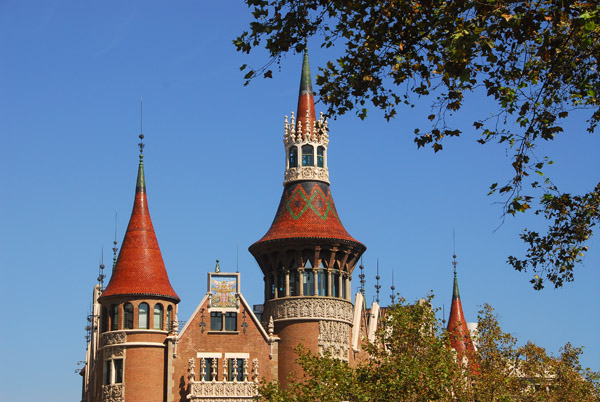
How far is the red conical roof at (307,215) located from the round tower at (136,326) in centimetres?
609

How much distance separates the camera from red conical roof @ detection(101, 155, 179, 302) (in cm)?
5641

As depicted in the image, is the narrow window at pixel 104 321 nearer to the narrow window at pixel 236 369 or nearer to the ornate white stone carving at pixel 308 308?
the narrow window at pixel 236 369

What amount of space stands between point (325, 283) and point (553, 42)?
38692 mm

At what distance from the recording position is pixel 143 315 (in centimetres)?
5666

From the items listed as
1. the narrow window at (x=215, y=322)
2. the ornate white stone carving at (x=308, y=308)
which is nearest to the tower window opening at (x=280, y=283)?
the ornate white stone carving at (x=308, y=308)

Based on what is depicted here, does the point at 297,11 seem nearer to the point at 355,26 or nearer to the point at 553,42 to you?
the point at 355,26

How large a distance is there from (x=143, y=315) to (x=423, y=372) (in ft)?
54.7

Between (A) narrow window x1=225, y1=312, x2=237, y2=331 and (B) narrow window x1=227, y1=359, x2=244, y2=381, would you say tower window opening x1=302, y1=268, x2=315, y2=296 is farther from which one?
(B) narrow window x1=227, y1=359, x2=244, y2=381

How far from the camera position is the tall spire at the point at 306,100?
60500 mm

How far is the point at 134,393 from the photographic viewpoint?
180ft

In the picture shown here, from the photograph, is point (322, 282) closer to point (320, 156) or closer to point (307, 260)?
point (307, 260)

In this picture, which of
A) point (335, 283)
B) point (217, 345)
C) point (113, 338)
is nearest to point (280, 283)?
point (335, 283)

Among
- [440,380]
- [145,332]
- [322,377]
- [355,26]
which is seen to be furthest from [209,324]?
[355,26]

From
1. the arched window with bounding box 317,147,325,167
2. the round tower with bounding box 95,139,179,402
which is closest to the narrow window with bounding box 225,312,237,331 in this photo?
the round tower with bounding box 95,139,179,402
